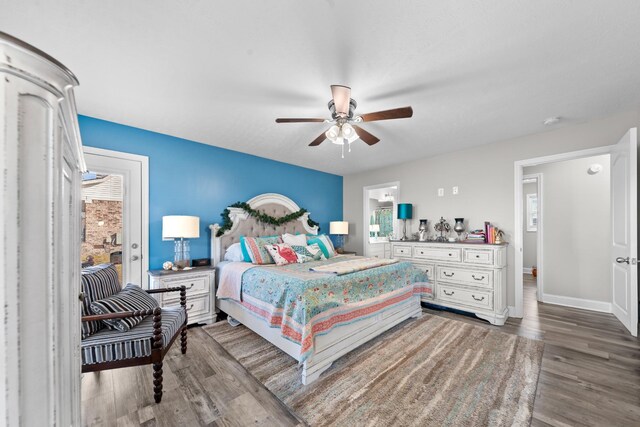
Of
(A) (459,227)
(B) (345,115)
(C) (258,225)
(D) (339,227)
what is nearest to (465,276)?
(A) (459,227)

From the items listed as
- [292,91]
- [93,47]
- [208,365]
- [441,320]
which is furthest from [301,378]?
[93,47]

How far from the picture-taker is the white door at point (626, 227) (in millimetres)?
2488

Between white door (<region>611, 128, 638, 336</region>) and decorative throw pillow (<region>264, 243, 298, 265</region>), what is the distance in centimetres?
358

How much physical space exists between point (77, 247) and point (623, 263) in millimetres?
4564

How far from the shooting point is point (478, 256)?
353 cm

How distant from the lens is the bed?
Result: 2174 millimetres

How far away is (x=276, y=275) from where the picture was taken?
8.67 feet

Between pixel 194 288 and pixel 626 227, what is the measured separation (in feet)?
15.8

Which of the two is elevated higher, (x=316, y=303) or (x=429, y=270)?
(x=316, y=303)

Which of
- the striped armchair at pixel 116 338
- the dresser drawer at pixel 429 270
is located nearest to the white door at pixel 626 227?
the dresser drawer at pixel 429 270

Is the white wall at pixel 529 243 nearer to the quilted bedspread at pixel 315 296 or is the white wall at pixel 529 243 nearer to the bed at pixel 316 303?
the bed at pixel 316 303

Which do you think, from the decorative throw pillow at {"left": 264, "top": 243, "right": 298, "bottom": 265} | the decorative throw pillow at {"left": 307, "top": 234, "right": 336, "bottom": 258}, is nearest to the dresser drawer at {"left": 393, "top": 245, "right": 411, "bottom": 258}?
the decorative throw pillow at {"left": 307, "top": 234, "right": 336, "bottom": 258}

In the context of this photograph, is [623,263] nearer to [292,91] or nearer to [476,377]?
[476,377]

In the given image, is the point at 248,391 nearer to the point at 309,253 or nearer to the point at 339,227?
the point at 309,253
